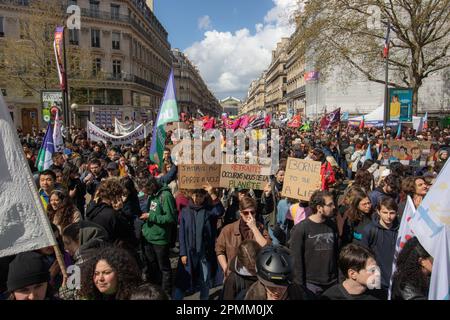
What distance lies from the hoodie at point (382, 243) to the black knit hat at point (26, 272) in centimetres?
280

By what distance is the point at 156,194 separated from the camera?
4473 millimetres

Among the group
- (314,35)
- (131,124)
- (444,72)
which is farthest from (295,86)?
(131,124)

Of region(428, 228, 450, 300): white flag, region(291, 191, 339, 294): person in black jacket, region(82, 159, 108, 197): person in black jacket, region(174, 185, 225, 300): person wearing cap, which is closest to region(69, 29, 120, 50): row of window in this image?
region(82, 159, 108, 197): person in black jacket

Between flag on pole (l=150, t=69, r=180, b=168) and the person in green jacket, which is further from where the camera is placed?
flag on pole (l=150, t=69, r=180, b=168)

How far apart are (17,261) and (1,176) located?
1.78ft

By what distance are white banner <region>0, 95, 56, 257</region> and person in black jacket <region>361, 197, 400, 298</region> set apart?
9.28 feet

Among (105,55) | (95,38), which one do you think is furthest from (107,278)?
(95,38)

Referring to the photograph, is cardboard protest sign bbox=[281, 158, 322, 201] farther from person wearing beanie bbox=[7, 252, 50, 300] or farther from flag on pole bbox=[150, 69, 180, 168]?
person wearing beanie bbox=[7, 252, 50, 300]

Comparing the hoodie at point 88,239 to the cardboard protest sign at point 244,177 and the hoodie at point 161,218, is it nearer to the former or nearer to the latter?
the hoodie at point 161,218

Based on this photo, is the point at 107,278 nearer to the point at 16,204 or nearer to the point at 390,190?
the point at 16,204

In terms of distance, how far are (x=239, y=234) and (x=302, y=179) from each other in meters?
1.51

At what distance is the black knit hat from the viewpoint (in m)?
2.17

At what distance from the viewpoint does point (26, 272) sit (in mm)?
2195
